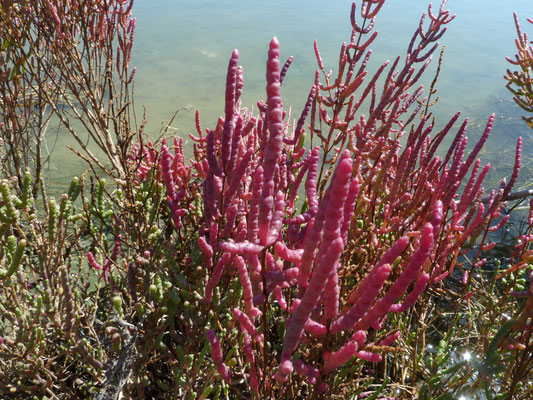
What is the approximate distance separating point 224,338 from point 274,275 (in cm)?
62

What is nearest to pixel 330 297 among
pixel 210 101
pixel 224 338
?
pixel 224 338

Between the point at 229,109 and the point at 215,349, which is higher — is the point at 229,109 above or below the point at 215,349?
above

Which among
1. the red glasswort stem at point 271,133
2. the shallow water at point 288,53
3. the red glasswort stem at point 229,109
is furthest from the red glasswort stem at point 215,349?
the shallow water at point 288,53

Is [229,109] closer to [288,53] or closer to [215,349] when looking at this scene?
[215,349]

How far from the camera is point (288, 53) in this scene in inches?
320

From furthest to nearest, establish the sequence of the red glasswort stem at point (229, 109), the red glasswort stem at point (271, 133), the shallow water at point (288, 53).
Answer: the shallow water at point (288, 53)
the red glasswort stem at point (229, 109)
the red glasswort stem at point (271, 133)

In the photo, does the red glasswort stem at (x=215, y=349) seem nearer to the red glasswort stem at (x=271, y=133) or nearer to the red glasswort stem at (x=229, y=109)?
the red glasswort stem at (x=271, y=133)

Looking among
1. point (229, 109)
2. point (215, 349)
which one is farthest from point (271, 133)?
point (215, 349)

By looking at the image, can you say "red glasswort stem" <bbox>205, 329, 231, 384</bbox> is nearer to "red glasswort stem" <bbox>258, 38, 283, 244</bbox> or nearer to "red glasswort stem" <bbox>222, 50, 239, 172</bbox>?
"red glasswort stem" <bbox>258, 38, 283, 244</bbox>

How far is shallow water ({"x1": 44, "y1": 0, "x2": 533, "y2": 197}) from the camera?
251 inches

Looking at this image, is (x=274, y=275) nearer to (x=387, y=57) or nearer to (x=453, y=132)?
(x=453, y=132)

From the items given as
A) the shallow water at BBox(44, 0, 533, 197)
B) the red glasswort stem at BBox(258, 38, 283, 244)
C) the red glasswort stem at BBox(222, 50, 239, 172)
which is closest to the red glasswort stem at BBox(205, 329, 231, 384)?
the red glasswort stem at BBox(258, 38, 283, 244)

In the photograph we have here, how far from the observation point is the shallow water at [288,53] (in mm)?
6379

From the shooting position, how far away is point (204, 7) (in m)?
Result: 11.2
